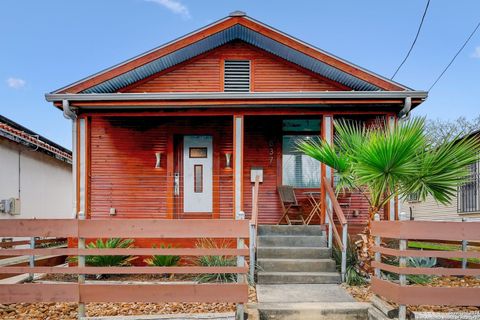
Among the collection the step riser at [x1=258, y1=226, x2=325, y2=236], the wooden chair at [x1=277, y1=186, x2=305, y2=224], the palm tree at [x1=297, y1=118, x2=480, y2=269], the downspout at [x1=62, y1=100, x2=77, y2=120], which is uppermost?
the downspout at [x1=62, y1=100, x2=77, y2=120]

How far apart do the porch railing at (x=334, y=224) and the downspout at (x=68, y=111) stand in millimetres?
4739

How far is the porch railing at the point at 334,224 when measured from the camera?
5.46 metres

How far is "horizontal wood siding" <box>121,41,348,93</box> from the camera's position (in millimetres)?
8359

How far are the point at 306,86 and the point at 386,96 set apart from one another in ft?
6.98

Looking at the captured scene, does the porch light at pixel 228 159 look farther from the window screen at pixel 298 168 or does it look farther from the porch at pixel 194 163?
the window screen at pixel 298 168

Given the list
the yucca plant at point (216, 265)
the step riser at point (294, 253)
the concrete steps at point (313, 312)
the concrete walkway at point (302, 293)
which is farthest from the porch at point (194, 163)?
the concrete steps at point (313, 312)

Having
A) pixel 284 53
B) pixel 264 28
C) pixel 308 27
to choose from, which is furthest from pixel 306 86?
pixel 308 27

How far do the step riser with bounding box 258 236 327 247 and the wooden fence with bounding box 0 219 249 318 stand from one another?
2381mm

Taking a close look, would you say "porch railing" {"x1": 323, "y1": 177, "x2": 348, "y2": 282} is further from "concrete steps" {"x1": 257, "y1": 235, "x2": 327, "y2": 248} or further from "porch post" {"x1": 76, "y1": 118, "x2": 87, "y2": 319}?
"porch post" {"x1": 76, "y1": 118, "x2": 87, "y2": 319}

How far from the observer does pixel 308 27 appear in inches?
862

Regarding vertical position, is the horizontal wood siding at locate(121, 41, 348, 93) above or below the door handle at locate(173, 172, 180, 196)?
above

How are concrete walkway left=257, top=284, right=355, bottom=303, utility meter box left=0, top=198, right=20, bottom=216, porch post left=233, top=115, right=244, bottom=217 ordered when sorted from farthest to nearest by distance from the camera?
utility meter box left=0, top=198, right=20, bottom=216 < porch post left=233, top=115, right=244, bottom=217 < concrete walkway left=257, top=284, right=355, bottom=303

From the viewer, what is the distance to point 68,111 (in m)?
6.71

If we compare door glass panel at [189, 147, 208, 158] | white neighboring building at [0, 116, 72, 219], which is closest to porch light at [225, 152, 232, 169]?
door glass panel at [189, 147, 208, 158]
